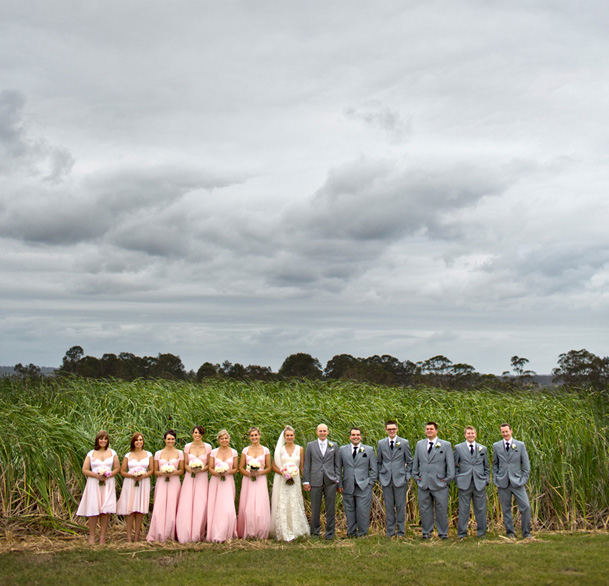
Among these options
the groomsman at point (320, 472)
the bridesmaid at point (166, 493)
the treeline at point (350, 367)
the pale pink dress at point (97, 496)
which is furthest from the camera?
the treeline at point (350, 367)

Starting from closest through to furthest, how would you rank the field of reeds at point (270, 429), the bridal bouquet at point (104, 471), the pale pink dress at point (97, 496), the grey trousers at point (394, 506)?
the pale pink dress at point (97, 496) → the bridal bouquet at point (104, 471) → the grey trousers at point (394, 506) → the field of reeds at point (270, 429)

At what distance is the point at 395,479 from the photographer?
11.1m

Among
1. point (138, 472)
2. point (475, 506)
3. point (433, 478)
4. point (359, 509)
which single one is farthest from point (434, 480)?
point (138, 472)

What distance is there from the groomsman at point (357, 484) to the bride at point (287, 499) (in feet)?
2.57

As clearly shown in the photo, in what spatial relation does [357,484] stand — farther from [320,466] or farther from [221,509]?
[221,509]

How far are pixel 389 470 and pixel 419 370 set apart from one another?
26.4m

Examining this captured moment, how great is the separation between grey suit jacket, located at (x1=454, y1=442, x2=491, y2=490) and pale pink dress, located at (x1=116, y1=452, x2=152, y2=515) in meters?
5.44

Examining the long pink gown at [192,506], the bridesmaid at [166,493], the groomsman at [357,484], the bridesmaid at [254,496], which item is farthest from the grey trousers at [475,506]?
the bridesmaid at [166,493]

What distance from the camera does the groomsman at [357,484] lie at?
442 inches

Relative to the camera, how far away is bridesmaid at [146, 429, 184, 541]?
1095cm

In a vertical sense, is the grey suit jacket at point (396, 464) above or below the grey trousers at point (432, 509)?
above

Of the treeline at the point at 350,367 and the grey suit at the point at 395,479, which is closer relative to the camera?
the grey suit at the point at 395,479

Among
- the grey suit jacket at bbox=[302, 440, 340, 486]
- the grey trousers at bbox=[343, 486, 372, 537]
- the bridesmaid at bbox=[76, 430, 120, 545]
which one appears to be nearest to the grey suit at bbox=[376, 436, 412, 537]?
the grey trousers at bbox=[343, 486, 372, 537]

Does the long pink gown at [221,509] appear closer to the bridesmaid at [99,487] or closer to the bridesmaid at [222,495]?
the bridesmaid at [222,495]
